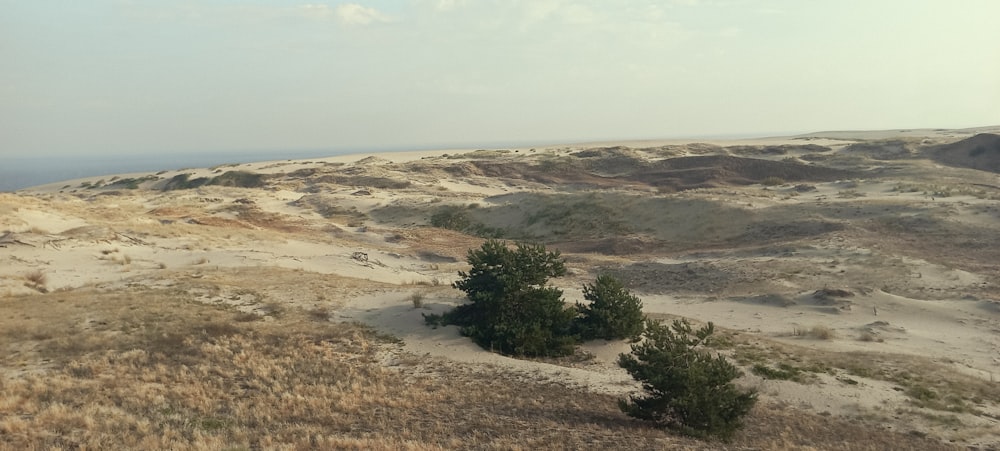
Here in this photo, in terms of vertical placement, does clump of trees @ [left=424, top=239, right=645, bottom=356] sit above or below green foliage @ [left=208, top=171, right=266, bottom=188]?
below

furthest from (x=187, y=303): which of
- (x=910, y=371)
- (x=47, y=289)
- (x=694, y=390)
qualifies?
(x=910, y=371)

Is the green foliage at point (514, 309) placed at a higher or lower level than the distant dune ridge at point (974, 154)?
lower

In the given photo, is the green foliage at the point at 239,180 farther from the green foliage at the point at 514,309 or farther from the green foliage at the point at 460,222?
the green foliage at the point at 514,309

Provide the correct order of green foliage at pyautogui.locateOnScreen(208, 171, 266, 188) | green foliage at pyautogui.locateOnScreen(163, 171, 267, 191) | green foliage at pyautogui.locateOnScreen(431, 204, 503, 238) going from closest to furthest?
green foliage at pyautogui.locateOnScreen(431, 204, 503, 238)
green foliage at pyautogui.locateOnScreen(208, 171, 266, 188)
green foliage at pyautogui.locateOnScreen(163, 171, 267, 191)

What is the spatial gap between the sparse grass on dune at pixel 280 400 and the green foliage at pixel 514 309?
170 cm

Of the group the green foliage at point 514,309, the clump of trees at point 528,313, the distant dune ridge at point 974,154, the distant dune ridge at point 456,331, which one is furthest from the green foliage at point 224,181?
the distant dune ridge at point 974,154

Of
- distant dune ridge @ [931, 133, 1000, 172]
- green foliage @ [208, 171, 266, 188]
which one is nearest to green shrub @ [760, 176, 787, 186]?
distant dune ridge @ [931, 133, 1000, 172]

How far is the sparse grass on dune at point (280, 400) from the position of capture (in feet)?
28.5

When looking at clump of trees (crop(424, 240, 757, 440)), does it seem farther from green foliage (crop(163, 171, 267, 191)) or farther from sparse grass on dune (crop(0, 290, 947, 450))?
green foliage (crop(163, 171, 267, 191))

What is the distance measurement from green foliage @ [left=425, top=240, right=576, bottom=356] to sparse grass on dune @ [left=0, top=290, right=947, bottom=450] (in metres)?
1.70

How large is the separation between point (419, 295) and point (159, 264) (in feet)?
38.0

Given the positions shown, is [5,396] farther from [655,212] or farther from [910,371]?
[655,212]

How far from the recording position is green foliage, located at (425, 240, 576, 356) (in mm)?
14055

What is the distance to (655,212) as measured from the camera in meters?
36.6
